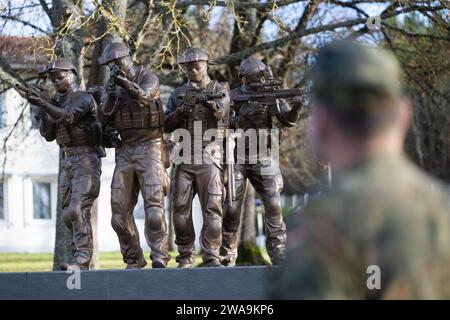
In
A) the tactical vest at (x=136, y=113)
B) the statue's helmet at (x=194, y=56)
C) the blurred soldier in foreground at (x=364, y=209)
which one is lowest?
the blurred soldier in foreground at (x=364, y=209)

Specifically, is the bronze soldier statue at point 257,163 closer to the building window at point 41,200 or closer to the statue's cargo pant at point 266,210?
the statue's cargo pant at point 266,210

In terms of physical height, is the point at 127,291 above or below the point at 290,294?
below

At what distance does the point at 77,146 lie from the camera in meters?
13.1

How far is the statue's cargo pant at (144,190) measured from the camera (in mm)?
12547

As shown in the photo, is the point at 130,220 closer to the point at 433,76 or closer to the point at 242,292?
the point at 242,292

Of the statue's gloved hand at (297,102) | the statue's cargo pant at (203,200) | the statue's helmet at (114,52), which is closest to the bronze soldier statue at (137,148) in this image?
the statue's helmet at (114,52)

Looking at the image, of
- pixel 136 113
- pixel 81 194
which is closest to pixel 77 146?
pixel 81 194

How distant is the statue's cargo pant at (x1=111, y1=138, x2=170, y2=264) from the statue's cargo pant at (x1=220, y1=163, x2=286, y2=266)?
101cm

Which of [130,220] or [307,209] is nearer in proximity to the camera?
[307,209]

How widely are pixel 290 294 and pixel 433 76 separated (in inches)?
819

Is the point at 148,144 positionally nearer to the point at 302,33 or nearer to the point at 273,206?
the point at 273,206

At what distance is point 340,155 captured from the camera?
11.2ft

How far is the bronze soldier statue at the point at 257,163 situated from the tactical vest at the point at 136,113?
3.76 ft
